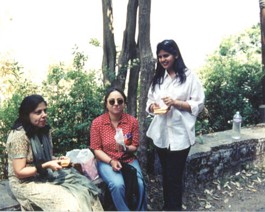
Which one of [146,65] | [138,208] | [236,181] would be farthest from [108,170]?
[236,181]

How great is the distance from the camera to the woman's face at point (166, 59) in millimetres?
3723

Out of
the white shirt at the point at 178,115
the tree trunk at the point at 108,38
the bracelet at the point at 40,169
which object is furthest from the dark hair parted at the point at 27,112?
the tree trunk at the point at 108,38

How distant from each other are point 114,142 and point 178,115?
0.68m

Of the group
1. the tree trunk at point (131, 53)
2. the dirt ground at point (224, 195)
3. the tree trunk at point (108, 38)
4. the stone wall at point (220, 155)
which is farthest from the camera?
the tree trunk at point (108, 38)

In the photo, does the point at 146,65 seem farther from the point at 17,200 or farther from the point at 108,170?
the point at 17,200

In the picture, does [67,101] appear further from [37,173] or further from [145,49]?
[37,173]

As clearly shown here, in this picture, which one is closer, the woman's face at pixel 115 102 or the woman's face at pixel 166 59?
the woman's face at pixel 166 59

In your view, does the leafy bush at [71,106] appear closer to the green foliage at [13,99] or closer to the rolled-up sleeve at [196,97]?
the green foliage at [13,99]

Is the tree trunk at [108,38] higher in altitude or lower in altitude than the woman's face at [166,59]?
higher

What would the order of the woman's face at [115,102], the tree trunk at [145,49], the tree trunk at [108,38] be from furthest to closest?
the tree trunk at [108,38], the tree trunk at [145,49], the woman's face at [115,102]

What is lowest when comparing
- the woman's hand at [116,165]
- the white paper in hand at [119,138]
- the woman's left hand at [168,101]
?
the woman's hand at [116,165]

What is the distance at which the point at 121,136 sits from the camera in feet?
12.4

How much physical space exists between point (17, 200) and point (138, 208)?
1.12 m

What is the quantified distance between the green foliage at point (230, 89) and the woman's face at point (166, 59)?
133 inches
